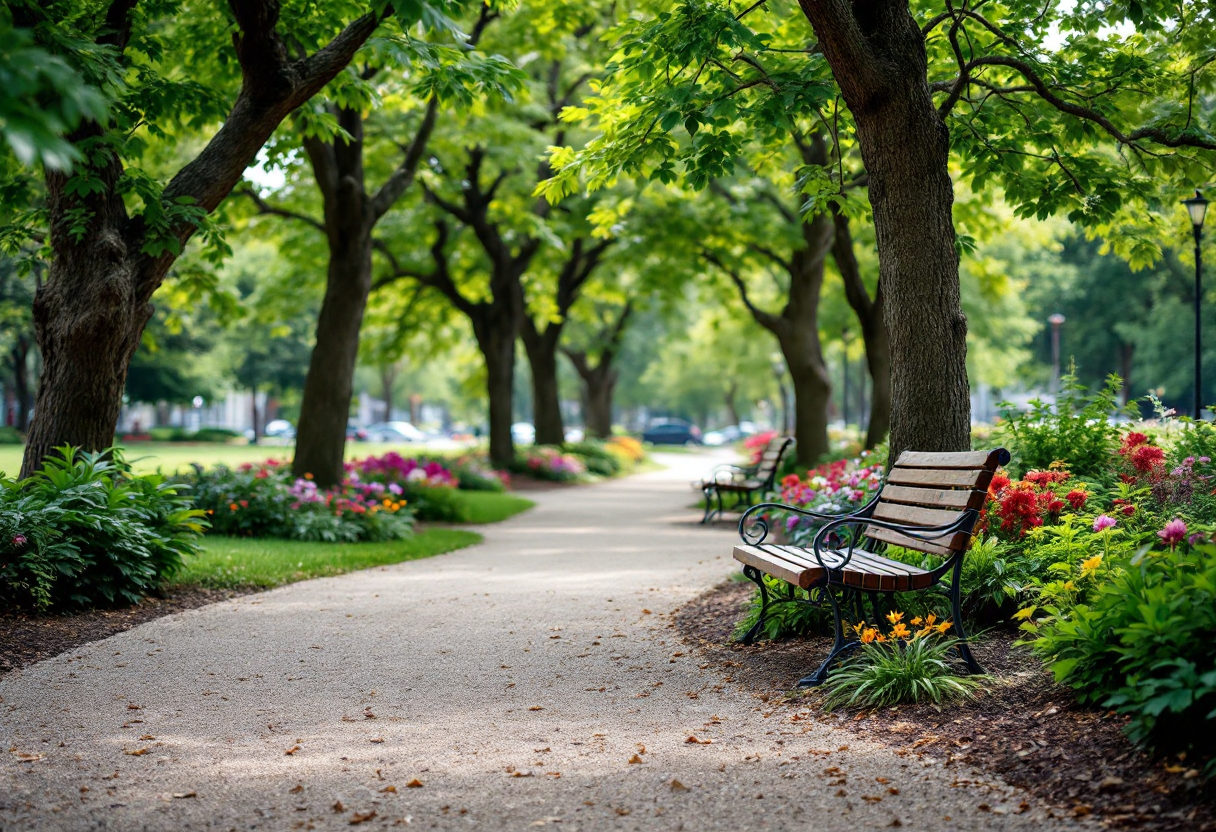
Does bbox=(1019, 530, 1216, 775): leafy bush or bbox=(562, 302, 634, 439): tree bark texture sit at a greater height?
bbox=(562, 302, 634, 439): tree bark texture

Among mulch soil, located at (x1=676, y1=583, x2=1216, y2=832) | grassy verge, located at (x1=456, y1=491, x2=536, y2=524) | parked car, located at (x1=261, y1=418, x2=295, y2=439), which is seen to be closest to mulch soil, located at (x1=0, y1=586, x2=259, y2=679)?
mulch soil, located at (x1=676, y1=583, x2=1216, y2=832)

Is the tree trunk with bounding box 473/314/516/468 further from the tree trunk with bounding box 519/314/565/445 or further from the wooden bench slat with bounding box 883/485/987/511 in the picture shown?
the wooden bench slat with bounding box 883/485/987/511

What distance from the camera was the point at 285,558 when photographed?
10289 millimetres

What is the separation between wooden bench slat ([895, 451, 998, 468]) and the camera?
5389mm

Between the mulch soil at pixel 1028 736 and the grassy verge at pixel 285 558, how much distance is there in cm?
474

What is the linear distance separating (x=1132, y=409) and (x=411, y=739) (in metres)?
6.67

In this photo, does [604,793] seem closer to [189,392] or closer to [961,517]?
[961,517]

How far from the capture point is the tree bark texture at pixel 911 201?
642 cm

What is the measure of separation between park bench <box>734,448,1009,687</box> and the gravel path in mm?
702

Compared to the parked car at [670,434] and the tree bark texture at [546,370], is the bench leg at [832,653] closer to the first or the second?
the tree bark texture at [546,370]

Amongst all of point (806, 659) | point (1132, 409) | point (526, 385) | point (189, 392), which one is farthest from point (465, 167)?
point (526, 385)

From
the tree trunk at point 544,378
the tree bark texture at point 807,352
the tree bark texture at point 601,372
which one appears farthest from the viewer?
the tree bark texture at point 601,372

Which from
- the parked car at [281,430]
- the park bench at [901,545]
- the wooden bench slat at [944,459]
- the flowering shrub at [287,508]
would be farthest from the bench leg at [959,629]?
the parked car at [281,430]

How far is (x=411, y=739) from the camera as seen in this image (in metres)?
4.68
